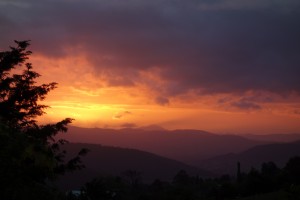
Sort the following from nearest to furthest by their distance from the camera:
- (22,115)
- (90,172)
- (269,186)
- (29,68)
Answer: (22,115), (29,68), (269,186), (90,172)

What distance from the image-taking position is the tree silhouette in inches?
229

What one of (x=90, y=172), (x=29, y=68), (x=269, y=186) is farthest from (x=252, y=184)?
(x=90, y=172)

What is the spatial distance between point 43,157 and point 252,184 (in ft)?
169

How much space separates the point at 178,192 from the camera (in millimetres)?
59031

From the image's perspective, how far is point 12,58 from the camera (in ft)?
64.8

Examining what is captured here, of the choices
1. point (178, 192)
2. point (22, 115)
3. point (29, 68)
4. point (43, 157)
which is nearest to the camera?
point (43, 157)

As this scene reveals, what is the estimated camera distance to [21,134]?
6.00 m

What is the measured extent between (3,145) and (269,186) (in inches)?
2024

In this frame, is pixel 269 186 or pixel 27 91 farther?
pixel 269 186

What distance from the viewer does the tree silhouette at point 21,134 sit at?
582 centimetres

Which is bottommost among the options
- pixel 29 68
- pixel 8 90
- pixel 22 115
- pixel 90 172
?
pixel 90 172

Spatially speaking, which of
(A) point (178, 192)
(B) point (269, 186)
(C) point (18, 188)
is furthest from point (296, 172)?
(C) point (18, 188)

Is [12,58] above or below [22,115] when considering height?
above

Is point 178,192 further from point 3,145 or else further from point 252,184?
point 3,145
